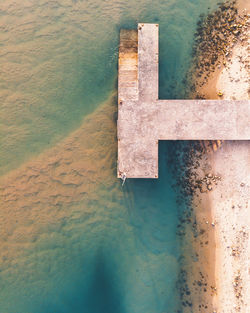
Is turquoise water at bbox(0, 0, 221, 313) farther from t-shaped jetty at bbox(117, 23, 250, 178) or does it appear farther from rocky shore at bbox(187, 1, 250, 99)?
t-shaped jetty at bbox(117, 23, 250, 178)

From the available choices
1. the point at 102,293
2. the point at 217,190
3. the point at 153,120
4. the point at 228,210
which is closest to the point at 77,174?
the point at 153,120

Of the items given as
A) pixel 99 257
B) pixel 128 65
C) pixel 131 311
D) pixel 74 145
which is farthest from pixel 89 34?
pixel 131 311

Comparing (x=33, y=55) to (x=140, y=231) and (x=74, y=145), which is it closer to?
(x=74, y=145)

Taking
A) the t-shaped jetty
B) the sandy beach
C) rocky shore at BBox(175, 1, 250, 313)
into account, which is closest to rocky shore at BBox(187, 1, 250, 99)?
rocky shore at BBox(175, 1, 250, 313)

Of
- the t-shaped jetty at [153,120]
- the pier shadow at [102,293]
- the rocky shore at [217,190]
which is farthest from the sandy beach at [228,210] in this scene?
the pier shadow at [102,293]

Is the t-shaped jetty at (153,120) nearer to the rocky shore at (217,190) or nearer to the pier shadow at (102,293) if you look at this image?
the rocky shore at (217,190)
